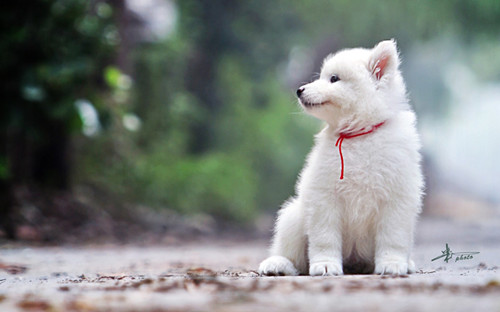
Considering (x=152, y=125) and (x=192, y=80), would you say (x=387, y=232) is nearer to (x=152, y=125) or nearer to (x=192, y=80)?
(x=152, y=125)

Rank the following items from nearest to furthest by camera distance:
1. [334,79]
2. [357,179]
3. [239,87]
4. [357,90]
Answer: [357,179]
[357,90]
[334,79]
[239,87]

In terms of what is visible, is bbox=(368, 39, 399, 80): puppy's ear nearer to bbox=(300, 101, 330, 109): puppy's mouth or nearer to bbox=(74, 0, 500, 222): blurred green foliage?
bbox=(300, 101, 330, 109): puppy's mouth

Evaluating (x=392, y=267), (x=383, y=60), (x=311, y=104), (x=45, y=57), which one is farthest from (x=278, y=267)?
(x=45, y=57)

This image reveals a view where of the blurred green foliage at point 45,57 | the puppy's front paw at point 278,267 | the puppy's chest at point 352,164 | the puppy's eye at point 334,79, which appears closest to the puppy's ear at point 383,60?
the puppy's eye at point 334,79

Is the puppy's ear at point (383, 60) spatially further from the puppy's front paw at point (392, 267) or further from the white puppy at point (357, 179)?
the puppy's front paw at point (392, 267)

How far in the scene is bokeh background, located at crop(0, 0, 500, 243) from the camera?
30.8 feet

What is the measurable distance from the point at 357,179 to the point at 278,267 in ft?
2.73

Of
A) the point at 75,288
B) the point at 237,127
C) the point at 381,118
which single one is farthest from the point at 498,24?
the point at 75,288

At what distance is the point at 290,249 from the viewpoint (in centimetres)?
445

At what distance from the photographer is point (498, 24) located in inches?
Answer: 669

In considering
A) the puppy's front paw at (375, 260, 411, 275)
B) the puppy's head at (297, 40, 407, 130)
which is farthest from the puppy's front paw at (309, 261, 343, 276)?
the puppy's head at (297, 40, 407, 130)

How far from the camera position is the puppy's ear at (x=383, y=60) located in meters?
4.30

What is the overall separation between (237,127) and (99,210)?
937 centimetres

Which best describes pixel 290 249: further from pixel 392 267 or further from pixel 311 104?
pixel 311 104
